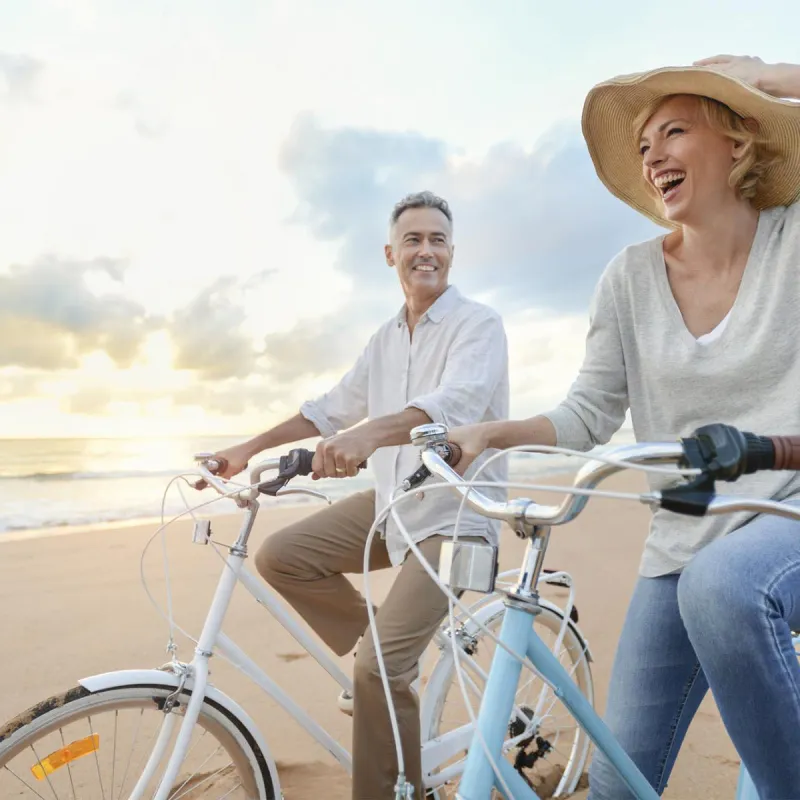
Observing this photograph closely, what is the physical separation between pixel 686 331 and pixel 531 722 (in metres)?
1.51

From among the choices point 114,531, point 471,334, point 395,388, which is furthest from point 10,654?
point 114,531

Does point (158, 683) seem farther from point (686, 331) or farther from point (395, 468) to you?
point (686, 331)

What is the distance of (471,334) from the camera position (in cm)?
241

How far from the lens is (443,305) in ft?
8.53

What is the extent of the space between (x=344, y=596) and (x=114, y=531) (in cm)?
548

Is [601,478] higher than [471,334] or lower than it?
lower

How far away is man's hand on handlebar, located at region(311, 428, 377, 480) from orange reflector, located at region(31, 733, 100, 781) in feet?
2.74

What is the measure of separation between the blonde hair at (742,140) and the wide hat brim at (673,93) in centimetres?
1

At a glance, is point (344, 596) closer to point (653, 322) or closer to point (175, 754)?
point (175, 754)

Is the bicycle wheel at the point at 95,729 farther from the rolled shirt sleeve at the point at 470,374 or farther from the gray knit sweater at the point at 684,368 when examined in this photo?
the gray knit sweater at the point at 684,368

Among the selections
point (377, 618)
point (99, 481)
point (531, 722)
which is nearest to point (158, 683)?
point (377, 618)

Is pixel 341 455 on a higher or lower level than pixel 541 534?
higher

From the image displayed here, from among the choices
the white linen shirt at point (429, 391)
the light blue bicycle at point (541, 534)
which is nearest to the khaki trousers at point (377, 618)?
the white linen shirt at point (429, 391)

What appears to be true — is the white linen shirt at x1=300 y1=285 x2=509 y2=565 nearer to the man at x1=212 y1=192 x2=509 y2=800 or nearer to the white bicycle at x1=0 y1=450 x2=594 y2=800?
the man at x1=212 y1=192 x2=509 y2=800
